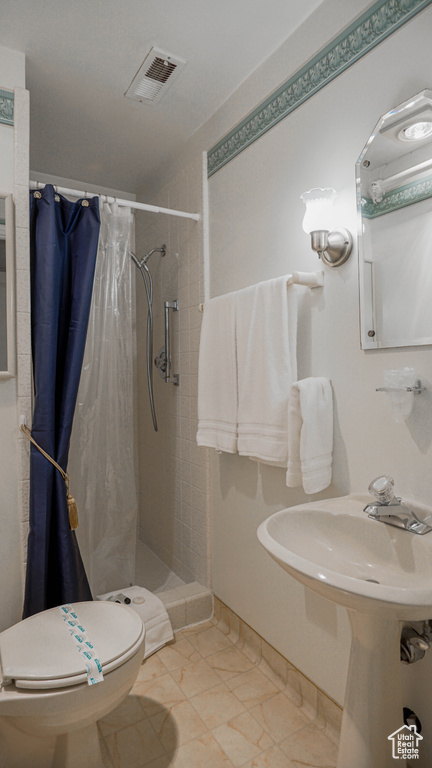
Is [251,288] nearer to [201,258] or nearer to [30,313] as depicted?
[201,258]

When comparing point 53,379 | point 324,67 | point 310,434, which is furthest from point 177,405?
point 324,67

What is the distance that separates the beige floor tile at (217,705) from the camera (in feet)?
5.00

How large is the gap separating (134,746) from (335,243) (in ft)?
5.78

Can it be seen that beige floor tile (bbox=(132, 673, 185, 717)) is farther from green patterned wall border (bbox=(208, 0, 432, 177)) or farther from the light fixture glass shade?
green patterned wall border (bbox=(208, 0, 432, 177))

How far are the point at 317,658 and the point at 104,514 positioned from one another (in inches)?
41.4

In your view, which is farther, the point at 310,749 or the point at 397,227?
the point at 310,749

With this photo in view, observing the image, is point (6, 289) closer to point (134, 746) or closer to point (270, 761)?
point (134, 746)

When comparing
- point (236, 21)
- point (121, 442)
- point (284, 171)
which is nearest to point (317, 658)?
point (121, 442)

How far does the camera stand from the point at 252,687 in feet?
5.53

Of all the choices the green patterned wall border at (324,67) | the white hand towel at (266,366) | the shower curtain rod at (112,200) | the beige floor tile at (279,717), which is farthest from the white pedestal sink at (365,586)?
the shower curtain rod at (112,200)

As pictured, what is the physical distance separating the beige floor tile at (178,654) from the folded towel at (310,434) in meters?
1.01

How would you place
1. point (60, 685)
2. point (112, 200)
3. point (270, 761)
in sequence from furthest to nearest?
point (112, 200) < point (270, 761) < point (60, 685)

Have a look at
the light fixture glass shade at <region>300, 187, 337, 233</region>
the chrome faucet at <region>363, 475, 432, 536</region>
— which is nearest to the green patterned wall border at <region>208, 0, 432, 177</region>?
the light fixture glass shade at <region>300, 187, 337, 233</region>

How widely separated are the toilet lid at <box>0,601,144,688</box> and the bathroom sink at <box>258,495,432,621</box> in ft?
1.82
